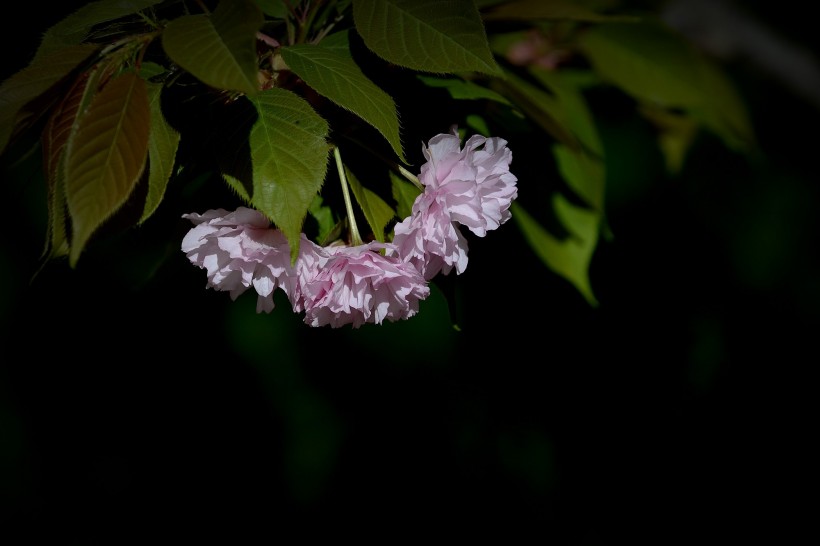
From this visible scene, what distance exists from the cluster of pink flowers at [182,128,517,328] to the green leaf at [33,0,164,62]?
0.16 m

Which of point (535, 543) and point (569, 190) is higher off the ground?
point (569, 190)

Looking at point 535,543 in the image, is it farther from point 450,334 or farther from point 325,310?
point 325,310

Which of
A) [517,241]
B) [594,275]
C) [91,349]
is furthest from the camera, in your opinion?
[594,275]

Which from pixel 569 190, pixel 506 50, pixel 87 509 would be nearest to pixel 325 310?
pixel 569 190

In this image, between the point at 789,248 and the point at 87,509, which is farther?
the point at 789,248

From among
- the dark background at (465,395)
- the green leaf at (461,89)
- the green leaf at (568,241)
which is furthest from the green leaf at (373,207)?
the dark background at (465,395)

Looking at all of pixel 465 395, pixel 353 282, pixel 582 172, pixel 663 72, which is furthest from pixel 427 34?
pixel 465 395

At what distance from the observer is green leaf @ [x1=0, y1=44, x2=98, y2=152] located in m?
0.46

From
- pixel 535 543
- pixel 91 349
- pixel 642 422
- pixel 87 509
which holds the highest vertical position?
pixel 91 349

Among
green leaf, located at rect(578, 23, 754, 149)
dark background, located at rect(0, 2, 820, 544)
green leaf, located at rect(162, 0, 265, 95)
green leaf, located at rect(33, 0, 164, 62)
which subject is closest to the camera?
green leaf, located at rect(162, 0, 265, 95)

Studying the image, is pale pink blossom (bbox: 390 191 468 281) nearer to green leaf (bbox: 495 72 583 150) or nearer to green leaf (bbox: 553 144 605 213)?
green leaf (bbox: 495 72 583 150)

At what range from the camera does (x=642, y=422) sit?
5.48ft

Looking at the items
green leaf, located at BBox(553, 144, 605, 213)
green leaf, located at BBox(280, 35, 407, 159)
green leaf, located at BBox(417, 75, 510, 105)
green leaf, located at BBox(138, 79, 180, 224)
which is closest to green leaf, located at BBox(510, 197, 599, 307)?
green leaf, located at BBox(553, 144, 605, 213)

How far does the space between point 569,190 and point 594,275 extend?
709mm
